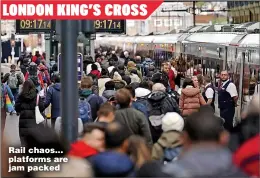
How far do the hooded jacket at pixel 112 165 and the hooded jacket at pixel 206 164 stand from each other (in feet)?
1.16

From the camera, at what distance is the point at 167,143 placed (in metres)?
8.70

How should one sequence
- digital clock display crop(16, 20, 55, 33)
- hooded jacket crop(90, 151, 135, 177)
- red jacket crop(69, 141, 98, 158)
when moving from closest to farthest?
hooded jacket crop(90, 151, 135, 177) → red jacket crop(69, 141, 98, 158) → digital clock display crop(16, 20, 55, 33)

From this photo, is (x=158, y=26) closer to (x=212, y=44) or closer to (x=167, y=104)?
(x=212, y=44)

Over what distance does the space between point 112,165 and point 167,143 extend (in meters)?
2.01

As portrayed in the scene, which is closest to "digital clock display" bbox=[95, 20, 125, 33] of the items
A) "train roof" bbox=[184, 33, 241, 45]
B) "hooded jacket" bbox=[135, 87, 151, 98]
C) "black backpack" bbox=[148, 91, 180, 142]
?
"train roof" bbox=[184, 33, 241, 45]

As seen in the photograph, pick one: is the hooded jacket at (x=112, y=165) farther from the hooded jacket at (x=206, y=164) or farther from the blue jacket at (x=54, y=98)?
the blue jacket at (x=54, y=98)

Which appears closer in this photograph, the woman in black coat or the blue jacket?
the blue jacket

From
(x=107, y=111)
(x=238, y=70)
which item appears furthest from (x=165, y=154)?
(x=238, y=70)

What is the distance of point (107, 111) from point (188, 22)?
8630 centimetres

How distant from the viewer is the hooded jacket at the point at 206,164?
21.2 feet

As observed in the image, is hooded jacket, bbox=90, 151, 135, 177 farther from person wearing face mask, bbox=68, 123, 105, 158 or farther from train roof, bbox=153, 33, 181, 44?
train roof, bbox=153, 33, 181, 44

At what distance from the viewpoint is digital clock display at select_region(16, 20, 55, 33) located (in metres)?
21.9

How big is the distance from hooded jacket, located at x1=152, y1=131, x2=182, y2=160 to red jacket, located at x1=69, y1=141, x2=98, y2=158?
1172mm

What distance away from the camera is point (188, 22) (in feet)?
313
